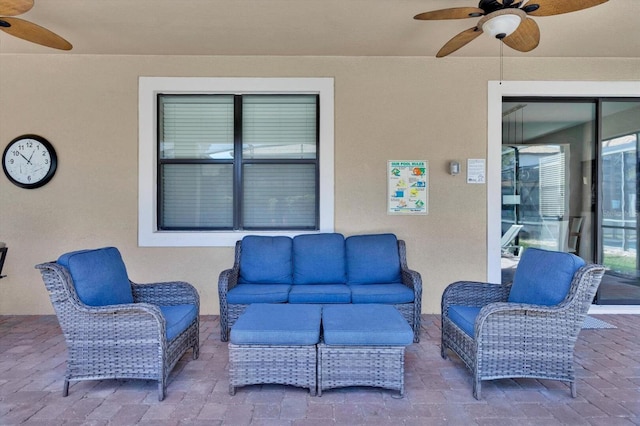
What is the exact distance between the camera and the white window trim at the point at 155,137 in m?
4.05

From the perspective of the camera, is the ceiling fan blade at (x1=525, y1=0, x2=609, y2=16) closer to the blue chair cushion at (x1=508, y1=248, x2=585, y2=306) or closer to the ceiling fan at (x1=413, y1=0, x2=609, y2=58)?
the ceiling fan at (x1=413, y1=0, x2=609, y2=58)

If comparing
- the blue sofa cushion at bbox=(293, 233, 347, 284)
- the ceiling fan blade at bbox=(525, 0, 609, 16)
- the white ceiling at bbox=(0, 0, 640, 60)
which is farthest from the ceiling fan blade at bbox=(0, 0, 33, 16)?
the ceiling fan blade at bbox=(525, 0, 609, 16)

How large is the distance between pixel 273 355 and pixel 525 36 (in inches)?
120

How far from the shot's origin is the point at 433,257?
13.6 ft

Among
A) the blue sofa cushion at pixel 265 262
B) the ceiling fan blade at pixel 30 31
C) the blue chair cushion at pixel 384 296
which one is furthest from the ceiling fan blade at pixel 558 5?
the ceiling fan blade at pixel 30 31

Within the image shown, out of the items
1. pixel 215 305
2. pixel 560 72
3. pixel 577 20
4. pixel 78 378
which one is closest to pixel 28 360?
pixel 78 378

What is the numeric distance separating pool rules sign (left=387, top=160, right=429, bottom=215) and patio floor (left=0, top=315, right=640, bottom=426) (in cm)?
170

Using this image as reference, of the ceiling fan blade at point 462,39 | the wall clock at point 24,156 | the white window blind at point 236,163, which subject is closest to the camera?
the ceiling fan blade at point 462,39

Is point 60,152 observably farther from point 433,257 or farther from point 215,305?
point 433,257

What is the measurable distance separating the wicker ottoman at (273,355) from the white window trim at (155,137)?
74.8 inches

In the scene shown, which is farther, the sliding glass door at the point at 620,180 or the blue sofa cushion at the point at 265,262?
the sliding glass door at the point at 620,180

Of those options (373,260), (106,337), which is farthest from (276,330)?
(373,260)

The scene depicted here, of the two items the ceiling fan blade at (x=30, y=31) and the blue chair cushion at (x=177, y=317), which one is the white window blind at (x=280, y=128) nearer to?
the ceiling fan blade at (x=30, y=31)

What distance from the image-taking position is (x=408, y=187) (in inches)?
162
